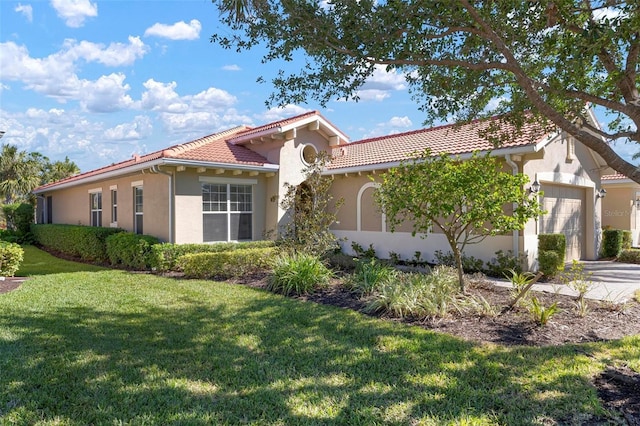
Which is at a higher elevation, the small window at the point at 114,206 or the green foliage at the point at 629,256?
the small window at the point at 114,206

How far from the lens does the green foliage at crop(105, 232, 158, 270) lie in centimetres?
1309

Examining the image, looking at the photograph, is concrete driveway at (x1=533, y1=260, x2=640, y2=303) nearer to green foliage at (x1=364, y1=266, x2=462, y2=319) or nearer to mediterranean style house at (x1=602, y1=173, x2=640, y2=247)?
green foliage at (x1=364, y1=266, x2=462, y2=319)

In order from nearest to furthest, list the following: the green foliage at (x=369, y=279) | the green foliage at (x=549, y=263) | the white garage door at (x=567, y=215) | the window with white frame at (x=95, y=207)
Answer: the green foliage at (x=369, y=279) → the green foliage at (x=549, y=263) → the white garage door at (x=567, y=215) → the window with white frame at (x=95, y=207)

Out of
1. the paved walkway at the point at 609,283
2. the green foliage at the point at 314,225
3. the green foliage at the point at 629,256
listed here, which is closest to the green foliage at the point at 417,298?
the paved walkway at the point at 609,283

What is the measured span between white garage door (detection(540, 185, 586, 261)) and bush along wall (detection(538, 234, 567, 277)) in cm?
130

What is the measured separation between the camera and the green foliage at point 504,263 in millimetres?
11680

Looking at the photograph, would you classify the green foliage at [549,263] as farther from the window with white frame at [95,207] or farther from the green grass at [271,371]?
the window with white frame at [95,207]

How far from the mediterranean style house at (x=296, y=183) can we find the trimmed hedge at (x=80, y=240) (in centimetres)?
113

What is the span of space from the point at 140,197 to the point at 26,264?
15.2 feet

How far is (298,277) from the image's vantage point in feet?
31.2

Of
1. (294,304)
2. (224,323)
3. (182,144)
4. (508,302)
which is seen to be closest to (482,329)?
(508,302)

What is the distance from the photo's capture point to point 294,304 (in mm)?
8359

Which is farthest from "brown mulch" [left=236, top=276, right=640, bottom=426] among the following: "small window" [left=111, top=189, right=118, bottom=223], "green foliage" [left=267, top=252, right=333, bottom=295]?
"small window" [left=111, top=189, right=118, bottom=223]

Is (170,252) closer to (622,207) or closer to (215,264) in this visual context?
(215,264)
